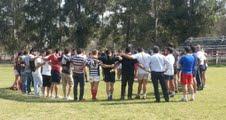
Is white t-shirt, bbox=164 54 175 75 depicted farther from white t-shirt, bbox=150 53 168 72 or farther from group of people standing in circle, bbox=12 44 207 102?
white t-shirt, bbox=150 53 168 72

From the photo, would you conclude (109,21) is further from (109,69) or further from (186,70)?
(186,70)

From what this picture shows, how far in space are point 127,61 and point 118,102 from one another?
189 cm

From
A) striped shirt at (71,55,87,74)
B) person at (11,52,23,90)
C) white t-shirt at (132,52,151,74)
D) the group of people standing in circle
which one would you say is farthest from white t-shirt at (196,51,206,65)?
person at (11,52,23,90)

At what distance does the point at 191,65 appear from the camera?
20172 mm

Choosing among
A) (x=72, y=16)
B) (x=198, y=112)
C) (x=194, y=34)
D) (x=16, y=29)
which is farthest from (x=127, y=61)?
(x=16, y=29)

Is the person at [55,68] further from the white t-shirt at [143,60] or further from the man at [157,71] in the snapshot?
the man at [157,71]

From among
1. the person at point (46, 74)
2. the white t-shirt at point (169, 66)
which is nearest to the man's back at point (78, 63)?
the person at point (46, 74)

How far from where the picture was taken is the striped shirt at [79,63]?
69.6 ft

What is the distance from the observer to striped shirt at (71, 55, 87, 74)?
21.2 meters

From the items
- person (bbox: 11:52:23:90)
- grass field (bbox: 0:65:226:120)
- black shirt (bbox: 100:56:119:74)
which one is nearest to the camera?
grass field (bbox: 0:65:226:120)

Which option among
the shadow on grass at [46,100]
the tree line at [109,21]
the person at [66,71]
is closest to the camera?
the shadow on grass at [46,100]

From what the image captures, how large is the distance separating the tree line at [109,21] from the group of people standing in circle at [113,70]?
4688cm

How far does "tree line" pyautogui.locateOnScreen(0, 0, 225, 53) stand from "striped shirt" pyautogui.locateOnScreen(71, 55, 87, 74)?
50.2 metres

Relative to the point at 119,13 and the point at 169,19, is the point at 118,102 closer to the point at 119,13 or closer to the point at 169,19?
the point at 169,19
